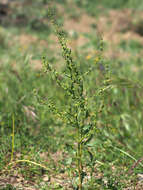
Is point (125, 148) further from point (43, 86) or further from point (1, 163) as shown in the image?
point (43, 86)

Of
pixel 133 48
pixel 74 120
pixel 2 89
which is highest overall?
pixel 133 48

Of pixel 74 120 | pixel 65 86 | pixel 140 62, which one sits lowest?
pixel 74 120

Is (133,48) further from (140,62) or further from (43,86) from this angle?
(43,86)

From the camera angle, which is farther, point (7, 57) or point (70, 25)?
point (70, 25)

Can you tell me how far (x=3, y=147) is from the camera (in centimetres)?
219

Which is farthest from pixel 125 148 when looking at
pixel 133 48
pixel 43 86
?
pixel 133 48

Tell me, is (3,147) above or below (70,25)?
below

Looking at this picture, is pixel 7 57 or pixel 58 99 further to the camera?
pixel 7 57

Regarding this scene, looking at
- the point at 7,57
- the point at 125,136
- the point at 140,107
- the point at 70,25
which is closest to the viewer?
the point at 125,136

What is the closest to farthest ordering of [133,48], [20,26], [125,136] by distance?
[125,136], [133,48], [20,26]

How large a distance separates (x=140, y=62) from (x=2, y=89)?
2.39 metres

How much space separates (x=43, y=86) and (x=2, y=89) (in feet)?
1.41

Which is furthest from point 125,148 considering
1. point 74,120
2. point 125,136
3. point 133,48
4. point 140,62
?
point 133,48

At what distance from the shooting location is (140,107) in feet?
10.8
